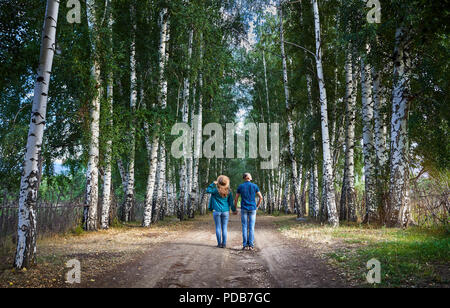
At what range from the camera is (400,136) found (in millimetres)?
10867

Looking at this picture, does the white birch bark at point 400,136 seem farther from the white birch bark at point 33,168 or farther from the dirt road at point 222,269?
the white birch bark at point 33,168

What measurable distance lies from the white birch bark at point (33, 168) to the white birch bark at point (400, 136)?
36.5ft

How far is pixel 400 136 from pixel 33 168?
11588 millimetres

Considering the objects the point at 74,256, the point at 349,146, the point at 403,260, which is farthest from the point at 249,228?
the point at 349,146

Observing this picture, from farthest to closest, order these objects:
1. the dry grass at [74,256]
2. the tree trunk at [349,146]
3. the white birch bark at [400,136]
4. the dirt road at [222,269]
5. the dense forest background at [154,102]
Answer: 1. the tree trunk at [349,146]
2. the white birch bark at [400,136]
3. the dense forest background at [154,102]
4. the dry grass at [74,256]
5. the dirt road at [222,269]

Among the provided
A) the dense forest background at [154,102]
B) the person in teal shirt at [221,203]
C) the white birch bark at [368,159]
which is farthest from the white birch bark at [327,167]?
the person in teal shirt at [221,203]

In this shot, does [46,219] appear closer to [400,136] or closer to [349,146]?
[400,136]

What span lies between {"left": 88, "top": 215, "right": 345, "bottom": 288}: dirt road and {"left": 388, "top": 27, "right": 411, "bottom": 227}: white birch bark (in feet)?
15.8

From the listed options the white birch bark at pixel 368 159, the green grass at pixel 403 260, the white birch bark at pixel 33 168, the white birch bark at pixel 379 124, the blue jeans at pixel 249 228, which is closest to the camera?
the green grass at pixel 403 260

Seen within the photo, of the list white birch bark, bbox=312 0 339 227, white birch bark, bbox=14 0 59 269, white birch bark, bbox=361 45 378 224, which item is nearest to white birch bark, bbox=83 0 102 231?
white birch bark, bbox=14 0 59 269

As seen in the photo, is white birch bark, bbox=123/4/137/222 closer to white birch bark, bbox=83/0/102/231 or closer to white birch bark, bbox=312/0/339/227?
white birch bark, bbox=83/0/102/231

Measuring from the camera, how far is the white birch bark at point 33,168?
230 inches

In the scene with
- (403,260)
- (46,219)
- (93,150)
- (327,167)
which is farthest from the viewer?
(327,167)
